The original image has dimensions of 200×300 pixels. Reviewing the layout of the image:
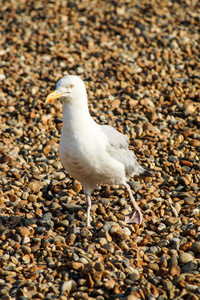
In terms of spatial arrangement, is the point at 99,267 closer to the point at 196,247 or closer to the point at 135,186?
the point at 196,247

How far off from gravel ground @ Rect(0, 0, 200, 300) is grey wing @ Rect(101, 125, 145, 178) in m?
0.49

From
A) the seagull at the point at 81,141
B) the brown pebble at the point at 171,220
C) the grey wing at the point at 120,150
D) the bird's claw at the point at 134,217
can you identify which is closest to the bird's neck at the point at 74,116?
the seagull at the point at 81,141

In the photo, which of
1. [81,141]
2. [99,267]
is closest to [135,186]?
[81,141]

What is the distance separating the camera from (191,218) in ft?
17.4

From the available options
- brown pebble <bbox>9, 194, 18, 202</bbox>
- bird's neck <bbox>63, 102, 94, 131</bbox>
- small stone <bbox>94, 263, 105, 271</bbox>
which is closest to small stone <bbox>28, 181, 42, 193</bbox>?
brown pebble <bbox>9, 194, 18, 202</bbox>

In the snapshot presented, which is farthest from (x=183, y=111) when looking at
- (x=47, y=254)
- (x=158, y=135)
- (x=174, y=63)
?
(x=47, y=254)

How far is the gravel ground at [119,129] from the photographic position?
418 centimetres

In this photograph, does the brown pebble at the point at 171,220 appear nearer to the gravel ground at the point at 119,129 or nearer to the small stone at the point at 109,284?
the gravel ground at the point at 119,129

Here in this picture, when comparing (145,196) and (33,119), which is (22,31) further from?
(145,196)

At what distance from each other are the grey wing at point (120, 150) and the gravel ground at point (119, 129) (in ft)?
1.62

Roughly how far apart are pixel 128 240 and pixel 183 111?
3721mm

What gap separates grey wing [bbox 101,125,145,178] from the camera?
521 centimetres

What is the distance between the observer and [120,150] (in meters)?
5.40

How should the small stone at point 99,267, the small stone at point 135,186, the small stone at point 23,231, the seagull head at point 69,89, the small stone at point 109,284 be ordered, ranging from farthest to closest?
the small stone at point 135,186 → the small stone at point 23,231 → the seagull head at point 69,89 → the small stone at point 99,267 → the small stone at point 109,284
